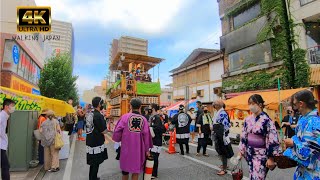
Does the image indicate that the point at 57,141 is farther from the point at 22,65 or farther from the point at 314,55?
the point at 314,55

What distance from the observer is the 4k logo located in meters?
10.9

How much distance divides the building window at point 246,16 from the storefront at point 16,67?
16.2m

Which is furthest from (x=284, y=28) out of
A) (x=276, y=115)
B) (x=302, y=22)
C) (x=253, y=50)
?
(x=276, y=115)

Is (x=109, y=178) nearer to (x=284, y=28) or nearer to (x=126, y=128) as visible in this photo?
(x=126, y=128)

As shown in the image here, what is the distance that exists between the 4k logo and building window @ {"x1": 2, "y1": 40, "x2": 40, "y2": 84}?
15.3 ft

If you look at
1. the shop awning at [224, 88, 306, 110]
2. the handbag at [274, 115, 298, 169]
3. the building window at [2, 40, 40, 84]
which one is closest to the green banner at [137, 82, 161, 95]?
the shop awning at [224, 88, 306, 110]

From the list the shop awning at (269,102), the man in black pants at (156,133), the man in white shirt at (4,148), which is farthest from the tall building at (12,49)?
the shop awning at (269,102)

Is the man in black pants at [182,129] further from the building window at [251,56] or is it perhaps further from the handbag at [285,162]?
the building window at [251,56]

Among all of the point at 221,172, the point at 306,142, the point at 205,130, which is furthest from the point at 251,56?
the point at 306,142

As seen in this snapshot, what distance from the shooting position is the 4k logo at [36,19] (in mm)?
10914

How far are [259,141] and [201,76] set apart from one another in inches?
963

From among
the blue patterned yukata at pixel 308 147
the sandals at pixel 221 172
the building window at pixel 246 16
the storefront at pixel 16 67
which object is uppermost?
the building window at pixel 246 16

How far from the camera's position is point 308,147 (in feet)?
8.30

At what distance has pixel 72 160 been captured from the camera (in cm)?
888
